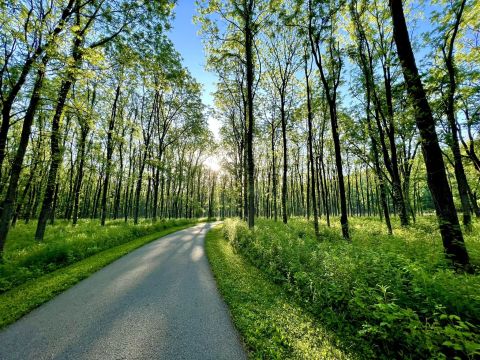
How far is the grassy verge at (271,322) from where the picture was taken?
3.59 meters

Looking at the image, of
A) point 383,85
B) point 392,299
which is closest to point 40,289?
point 392,299

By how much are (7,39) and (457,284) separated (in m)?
16.7

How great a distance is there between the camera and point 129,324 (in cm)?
444

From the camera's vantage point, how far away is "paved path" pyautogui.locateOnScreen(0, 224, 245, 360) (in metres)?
3.62

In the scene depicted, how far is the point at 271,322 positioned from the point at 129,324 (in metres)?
3.09

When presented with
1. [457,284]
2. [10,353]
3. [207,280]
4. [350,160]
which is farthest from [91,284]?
[350,160]

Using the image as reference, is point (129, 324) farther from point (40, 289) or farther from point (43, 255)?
point (43, 255)

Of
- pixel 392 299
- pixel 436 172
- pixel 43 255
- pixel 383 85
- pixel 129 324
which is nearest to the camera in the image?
pixel 392 299

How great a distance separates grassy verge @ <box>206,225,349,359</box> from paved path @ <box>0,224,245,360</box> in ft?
1.03

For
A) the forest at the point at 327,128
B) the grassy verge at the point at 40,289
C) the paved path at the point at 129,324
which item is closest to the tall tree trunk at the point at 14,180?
the forest at the point at 327,128

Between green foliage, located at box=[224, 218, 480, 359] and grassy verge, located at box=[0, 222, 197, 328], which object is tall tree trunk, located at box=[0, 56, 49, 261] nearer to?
grassy verge, located at box=[0, 222, 197, 328]

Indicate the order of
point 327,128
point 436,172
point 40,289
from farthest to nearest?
point 327,128
point 40,289
point 436,172

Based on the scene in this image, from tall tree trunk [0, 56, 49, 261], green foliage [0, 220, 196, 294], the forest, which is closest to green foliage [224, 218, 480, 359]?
the forest

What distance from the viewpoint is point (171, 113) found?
2622cm
